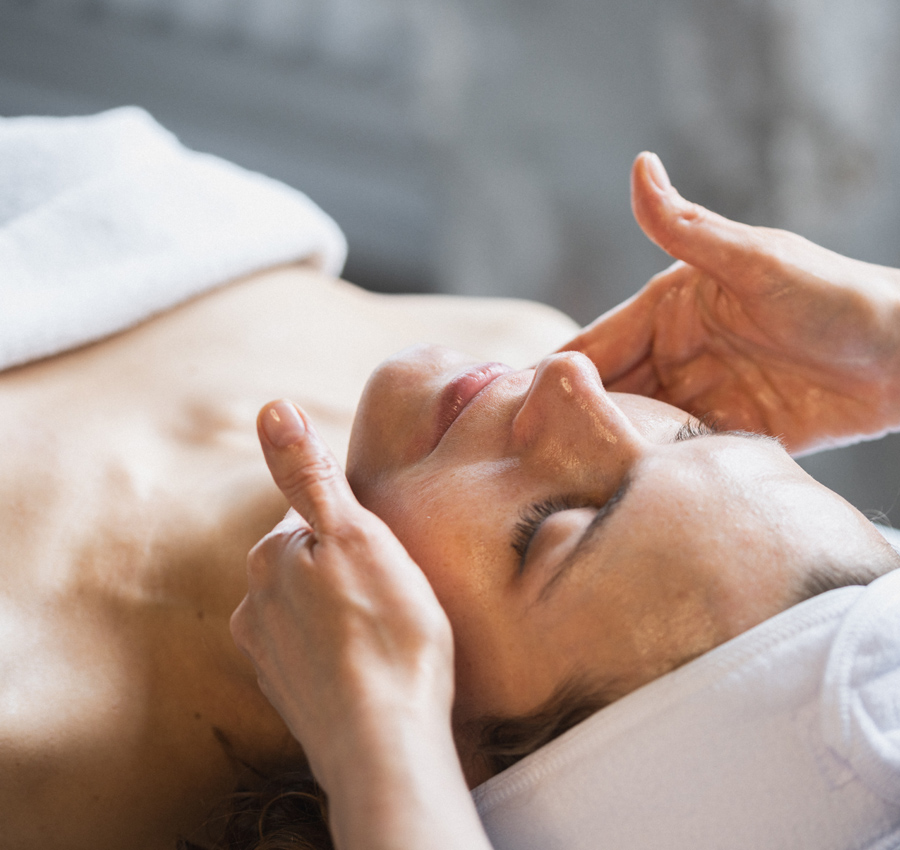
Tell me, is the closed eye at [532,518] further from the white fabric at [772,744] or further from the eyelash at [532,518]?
the white fabric at [772,744]

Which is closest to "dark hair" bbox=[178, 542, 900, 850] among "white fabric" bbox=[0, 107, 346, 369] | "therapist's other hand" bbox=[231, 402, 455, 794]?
"therapist's other hand" bbox=[231, 402, 455, 794]

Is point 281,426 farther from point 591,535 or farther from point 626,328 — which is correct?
point 626,328

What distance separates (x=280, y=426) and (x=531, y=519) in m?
0.24

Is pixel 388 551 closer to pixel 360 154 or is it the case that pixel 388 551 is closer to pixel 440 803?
pixel 440 803

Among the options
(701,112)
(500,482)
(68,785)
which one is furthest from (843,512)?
(701,112)

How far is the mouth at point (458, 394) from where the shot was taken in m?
0.85

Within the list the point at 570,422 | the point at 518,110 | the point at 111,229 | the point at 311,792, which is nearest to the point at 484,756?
the point at 311,792

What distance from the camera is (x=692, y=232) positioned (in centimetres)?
104

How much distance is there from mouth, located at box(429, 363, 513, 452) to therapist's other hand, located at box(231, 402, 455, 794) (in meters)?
0.15

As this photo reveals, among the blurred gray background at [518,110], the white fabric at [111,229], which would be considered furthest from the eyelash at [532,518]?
the blurred gray background at [518,110]

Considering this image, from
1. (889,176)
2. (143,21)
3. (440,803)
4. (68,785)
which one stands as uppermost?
(889,176)

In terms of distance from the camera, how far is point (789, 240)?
109 centimetres

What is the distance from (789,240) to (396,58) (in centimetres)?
127

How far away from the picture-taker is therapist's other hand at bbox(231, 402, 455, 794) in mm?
615
